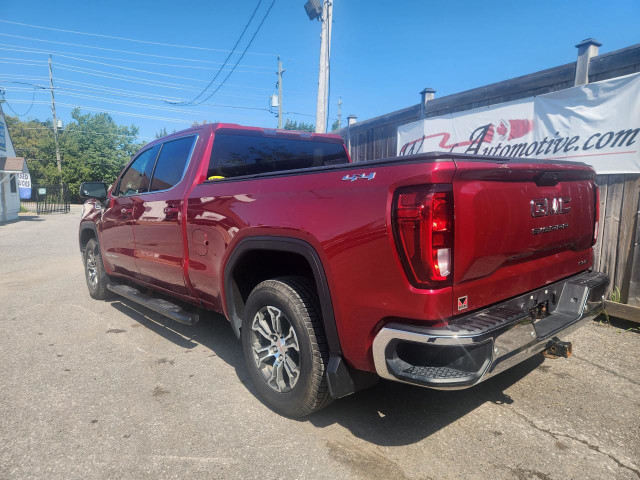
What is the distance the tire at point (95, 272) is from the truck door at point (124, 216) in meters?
0.35

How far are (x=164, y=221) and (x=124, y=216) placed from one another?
112cm

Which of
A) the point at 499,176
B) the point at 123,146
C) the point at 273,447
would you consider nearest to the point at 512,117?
the point at 499,176

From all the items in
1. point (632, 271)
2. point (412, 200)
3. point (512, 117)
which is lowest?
point (632, 271)

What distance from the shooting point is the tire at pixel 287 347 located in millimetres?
2607

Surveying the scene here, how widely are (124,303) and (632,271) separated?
243 inches

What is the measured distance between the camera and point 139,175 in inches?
191

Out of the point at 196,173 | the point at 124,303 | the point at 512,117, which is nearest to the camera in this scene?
the point at 196,173

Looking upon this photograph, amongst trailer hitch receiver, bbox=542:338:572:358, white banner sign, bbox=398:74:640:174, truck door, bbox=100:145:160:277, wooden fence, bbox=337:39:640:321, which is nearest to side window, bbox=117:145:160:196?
truck door, bbox=100:145:160:277

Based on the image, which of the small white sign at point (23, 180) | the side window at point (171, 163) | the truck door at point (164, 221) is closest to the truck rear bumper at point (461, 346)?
the truck door at point (164, 221)

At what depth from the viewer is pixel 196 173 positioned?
12.2 feet

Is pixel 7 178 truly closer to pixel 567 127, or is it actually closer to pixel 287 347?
pixel 287 347

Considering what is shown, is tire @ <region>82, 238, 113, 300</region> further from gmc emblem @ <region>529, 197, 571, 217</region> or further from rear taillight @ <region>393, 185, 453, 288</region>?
gmc emblem @ <region>529, 197, 571, 217</region>

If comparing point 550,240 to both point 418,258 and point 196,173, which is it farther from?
point 196,173

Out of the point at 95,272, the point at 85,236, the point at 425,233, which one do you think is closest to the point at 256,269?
the point at 425,233
